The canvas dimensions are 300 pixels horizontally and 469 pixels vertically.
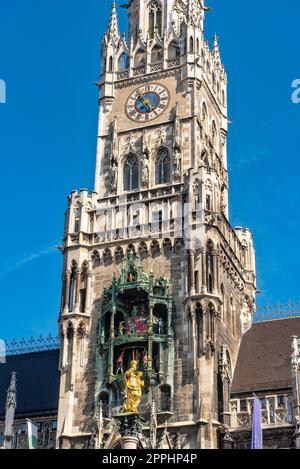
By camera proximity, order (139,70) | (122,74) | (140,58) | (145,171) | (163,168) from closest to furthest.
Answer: (145,171) < (163,168) < (139,70) < (122,74) < (140,58)

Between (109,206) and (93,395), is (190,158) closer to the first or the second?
(109,206)

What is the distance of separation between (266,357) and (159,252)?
27.4 ft

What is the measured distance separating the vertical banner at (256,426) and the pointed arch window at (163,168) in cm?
1523

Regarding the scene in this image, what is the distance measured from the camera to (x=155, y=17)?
194 feet

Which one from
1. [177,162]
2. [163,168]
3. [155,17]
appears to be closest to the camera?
[177,162]

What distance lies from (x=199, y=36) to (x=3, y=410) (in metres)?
26.2

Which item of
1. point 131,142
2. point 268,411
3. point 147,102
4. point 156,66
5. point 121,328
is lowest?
point 268,411

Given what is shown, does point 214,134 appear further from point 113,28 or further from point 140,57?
point 113,28

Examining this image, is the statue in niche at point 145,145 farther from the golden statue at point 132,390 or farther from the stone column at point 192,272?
the golden statue at point 132,390

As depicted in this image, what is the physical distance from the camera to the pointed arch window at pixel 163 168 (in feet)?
168

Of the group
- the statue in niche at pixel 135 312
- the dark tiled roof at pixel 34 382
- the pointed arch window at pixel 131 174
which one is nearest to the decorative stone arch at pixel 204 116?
the pointed arch window at pixel 131 174

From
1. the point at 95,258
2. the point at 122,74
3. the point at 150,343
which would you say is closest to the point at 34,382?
the point at 95,258
